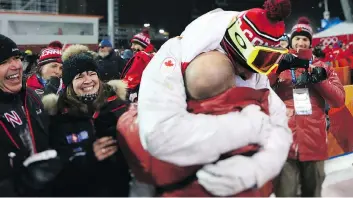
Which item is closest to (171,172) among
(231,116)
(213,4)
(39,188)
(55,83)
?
(231,116)

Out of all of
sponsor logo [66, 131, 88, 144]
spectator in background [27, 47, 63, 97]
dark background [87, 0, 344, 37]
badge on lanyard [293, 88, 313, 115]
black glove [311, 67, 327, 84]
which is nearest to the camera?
sponsor logo [66, 131, 88, 144]

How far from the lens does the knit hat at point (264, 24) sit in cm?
136

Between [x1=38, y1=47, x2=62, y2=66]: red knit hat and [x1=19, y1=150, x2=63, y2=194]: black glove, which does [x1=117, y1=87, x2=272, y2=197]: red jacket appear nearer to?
[x1=19, y1=150, x2=63, y2=194]: black glove

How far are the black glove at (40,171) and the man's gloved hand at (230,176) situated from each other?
529 mm

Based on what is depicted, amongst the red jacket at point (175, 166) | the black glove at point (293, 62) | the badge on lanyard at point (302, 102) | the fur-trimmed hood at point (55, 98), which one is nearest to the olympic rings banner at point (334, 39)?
the badge on lanyard at point (302, 102)

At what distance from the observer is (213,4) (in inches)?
808

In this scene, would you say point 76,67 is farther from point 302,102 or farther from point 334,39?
point 334,39

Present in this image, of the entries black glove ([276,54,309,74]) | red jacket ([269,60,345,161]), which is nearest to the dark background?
red jacket ([269,60,345,161])

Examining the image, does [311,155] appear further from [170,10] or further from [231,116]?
[170,10]

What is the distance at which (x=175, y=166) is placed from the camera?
53.1 inches

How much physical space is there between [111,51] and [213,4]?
15.5m

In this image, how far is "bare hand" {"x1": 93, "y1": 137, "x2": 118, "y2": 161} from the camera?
1.46m

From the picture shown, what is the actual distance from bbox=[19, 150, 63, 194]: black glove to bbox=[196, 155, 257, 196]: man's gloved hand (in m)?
0.53

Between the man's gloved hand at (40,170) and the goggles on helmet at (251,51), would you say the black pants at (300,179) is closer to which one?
the goggles on helmet at (251,51)
